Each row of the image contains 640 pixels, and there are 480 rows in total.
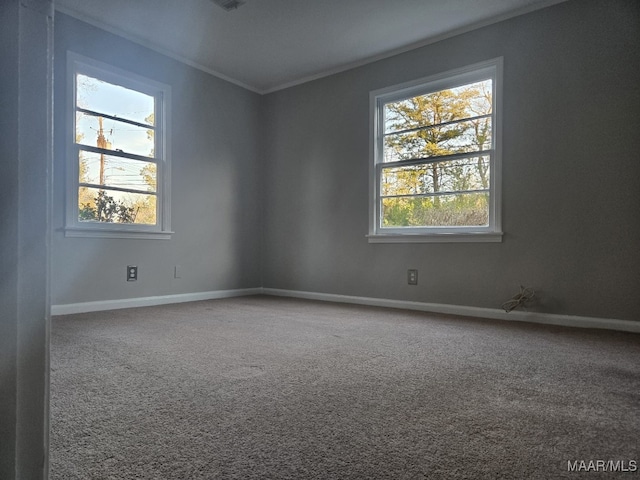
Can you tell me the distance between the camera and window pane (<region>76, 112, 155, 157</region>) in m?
3.18

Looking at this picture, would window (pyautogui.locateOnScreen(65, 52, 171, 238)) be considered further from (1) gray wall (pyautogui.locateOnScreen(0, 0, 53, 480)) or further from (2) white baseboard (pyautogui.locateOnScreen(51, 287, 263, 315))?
(1) gray wall (pyautogui.locateOnScreen(0, 0, 53, 480))

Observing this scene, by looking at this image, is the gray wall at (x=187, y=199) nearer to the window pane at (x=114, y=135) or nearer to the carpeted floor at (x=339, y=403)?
the window pane at (x=114, y=135)

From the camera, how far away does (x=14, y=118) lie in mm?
451

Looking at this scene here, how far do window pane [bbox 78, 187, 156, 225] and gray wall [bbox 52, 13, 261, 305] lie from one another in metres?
0.18

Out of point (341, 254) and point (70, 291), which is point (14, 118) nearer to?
point (70, 291)

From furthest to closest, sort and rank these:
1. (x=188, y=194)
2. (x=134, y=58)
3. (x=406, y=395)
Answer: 1. (x=188, y=194)
2. (x=134, y=58)
3. (x=406, y=395)

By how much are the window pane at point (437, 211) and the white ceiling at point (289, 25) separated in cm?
136

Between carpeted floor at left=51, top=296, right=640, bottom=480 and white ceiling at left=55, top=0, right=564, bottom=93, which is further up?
white ceiling at left=55, top=0, right=564, bottom=93

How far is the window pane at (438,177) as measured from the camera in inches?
127

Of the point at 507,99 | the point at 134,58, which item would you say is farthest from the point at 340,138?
the point at 134,58

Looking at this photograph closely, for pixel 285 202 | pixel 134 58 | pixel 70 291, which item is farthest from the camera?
pixel 285 202

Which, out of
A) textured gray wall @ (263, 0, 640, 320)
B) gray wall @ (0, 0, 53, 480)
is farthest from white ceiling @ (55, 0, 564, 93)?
gray wall @ (0, 0, 53, 480)

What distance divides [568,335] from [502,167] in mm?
1316

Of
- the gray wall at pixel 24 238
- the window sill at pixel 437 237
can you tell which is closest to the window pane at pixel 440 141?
the window sill at pixel 437 237
